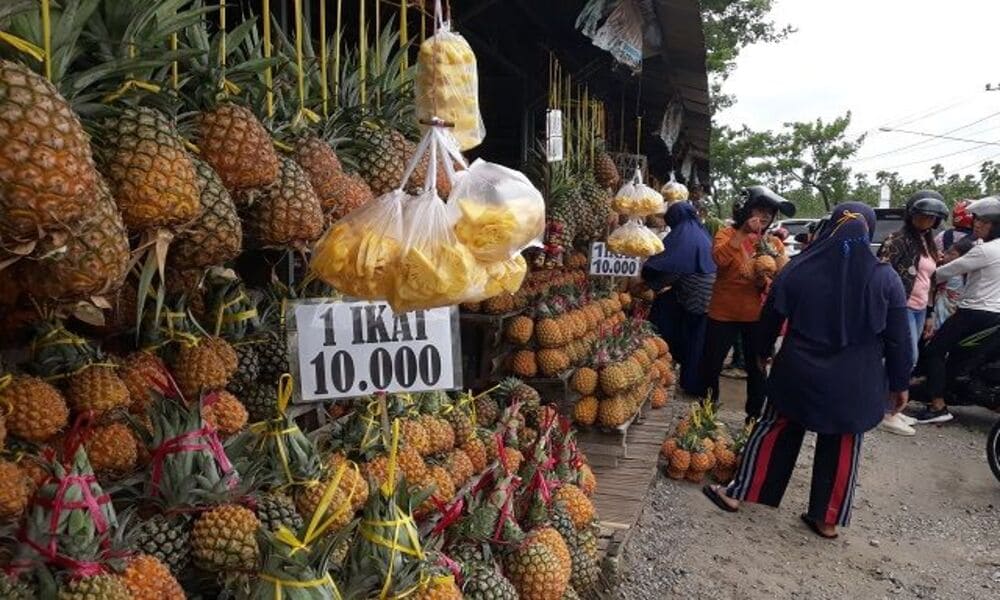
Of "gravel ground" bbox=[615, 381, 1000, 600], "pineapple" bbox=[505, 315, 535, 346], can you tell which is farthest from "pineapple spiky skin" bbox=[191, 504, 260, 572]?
"pineapple" bbox=[505, 315, 535, 346]

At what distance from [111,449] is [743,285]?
5557 millimetres

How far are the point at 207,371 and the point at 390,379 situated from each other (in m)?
0.56

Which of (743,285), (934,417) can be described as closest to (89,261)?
(743,285)

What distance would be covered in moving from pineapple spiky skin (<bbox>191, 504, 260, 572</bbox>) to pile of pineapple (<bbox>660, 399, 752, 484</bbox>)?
4115 millimetres

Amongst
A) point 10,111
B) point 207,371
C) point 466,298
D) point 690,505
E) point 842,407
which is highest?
point 10,111

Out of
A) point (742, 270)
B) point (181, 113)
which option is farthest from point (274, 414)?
point (742, 270)

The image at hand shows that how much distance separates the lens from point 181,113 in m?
1.76

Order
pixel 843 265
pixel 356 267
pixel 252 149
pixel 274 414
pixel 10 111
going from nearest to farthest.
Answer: pixel 10 111, pixel 356 267, pixel 252 149, pixel 274 414, pixel 843 265

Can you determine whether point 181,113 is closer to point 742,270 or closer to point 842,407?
point 842,407

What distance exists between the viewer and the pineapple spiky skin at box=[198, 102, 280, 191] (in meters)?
1.71

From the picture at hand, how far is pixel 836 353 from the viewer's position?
4.46 metres

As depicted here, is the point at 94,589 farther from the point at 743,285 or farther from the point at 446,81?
the point at 743,285

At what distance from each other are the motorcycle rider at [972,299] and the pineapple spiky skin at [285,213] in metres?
6.87

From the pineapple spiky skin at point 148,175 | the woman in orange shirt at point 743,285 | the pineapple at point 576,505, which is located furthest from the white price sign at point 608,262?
the pineapple spiky skin at point 148,175
